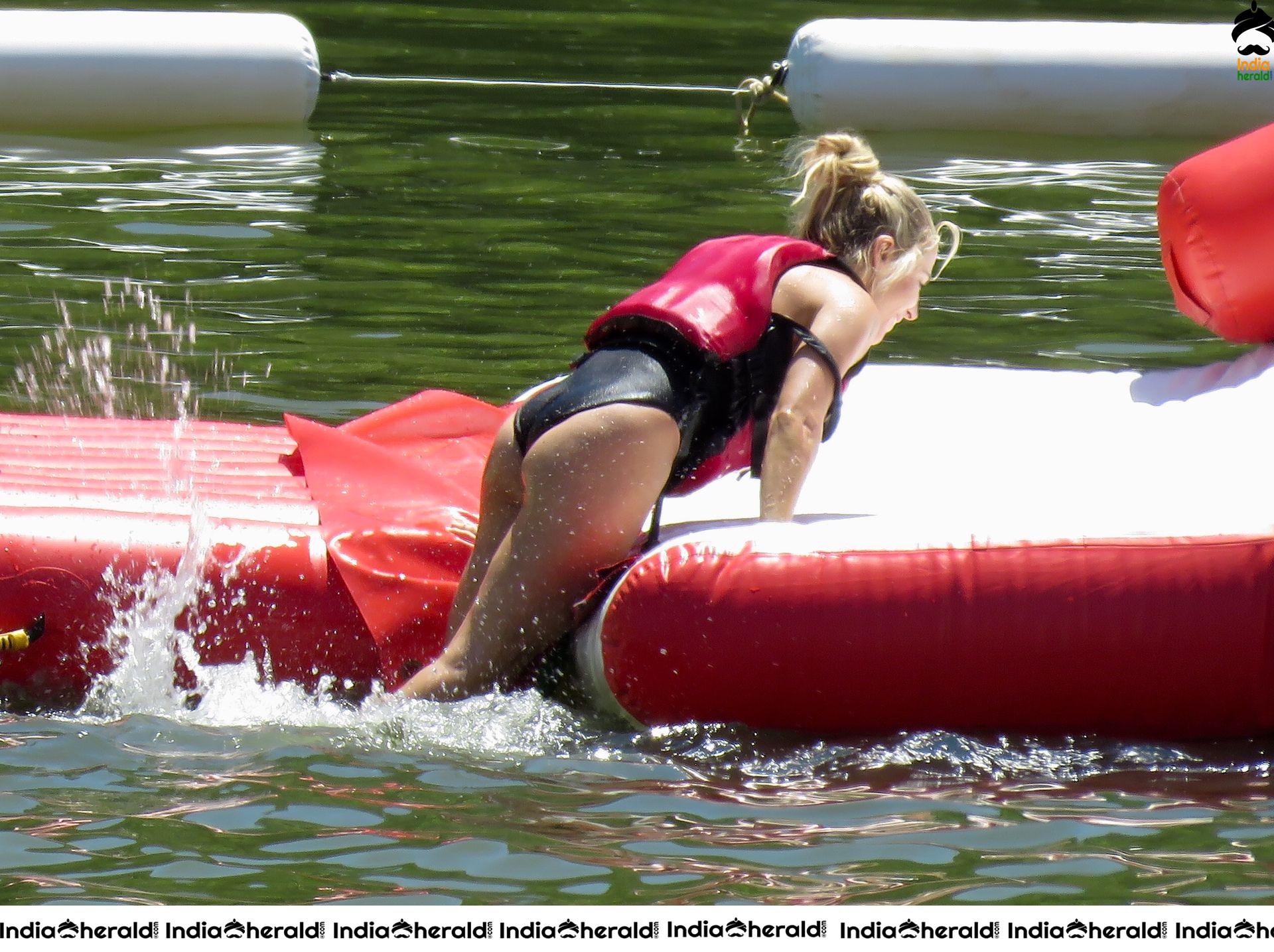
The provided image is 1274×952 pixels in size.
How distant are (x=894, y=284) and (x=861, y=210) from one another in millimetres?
163

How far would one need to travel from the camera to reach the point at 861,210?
12.0 ft

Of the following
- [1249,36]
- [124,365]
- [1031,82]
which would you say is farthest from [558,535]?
[1249,36]

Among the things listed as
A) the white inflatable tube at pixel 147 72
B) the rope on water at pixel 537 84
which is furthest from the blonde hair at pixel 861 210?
the rope on water at pixel 537 84

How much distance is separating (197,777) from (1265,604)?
1927 mm

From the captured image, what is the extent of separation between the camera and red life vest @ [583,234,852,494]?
348 centimetres

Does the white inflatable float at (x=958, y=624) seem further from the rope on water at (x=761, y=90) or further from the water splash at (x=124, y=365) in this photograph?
the rope on water at (x=761, y=90)

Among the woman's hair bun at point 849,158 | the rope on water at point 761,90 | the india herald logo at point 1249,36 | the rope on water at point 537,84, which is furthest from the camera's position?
the rope on water at point 537,84

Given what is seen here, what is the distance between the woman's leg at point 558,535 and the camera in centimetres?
334

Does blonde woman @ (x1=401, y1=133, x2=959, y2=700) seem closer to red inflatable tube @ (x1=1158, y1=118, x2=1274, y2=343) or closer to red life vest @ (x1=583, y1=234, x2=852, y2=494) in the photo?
red life vest @ (x1=583, y1=234, x2=852, y2=494)

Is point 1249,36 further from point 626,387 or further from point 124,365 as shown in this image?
point 626,387

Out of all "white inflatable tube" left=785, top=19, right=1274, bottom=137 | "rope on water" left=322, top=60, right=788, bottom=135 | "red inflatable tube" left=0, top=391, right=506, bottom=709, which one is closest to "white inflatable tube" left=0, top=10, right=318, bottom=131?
"rope on water" left=322, top=60, right=788, bottom=135

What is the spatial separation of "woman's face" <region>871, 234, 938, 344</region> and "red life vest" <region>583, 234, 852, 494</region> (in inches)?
4.0

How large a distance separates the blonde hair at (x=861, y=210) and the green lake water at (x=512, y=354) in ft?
3.16
